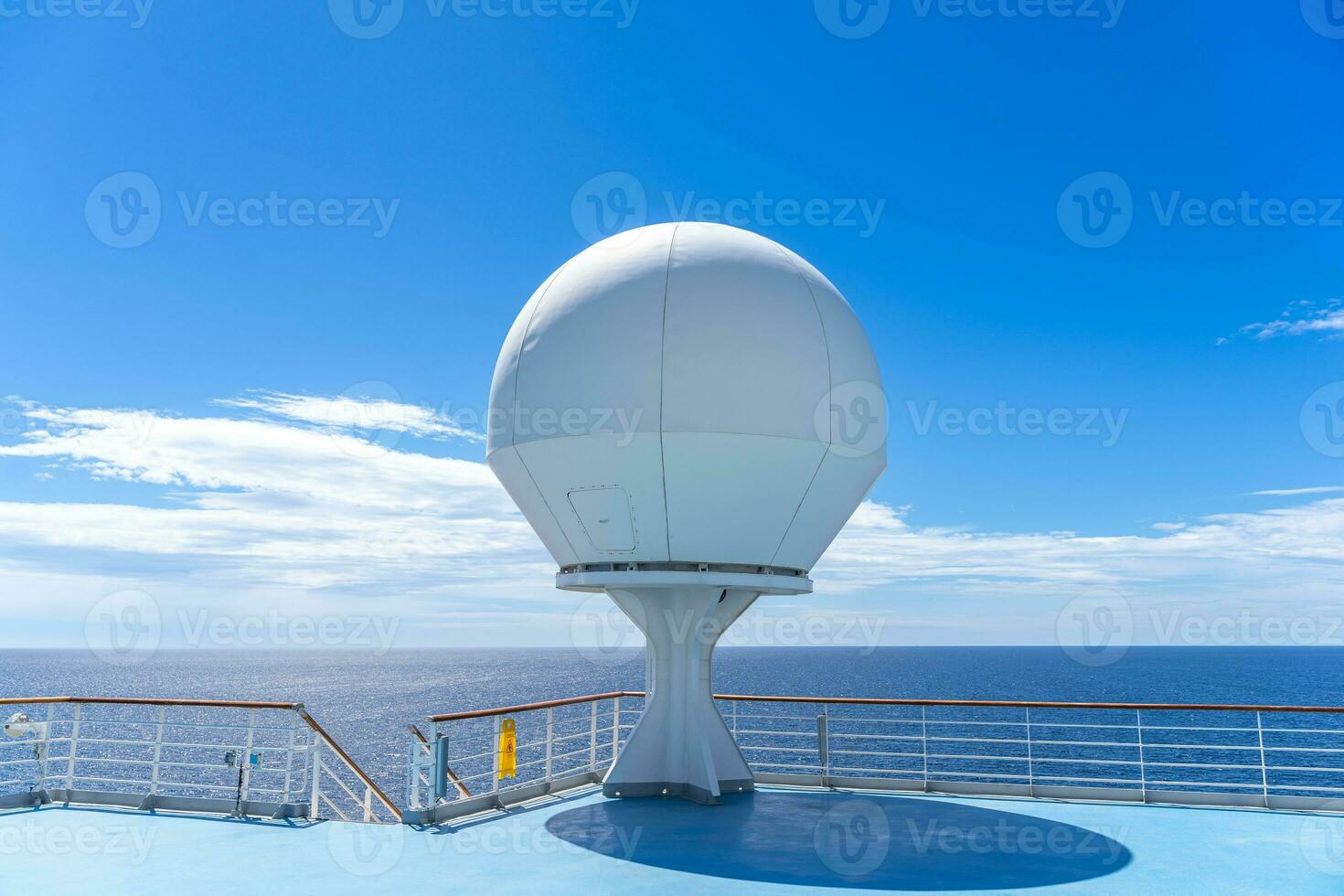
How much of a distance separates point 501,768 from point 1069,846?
5.22m

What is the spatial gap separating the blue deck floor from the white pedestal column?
0.39 metres

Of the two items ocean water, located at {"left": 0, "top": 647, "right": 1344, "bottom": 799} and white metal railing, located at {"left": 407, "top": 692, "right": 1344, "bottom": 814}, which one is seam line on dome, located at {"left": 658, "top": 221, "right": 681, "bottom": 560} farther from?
ocean water, located at {"left": 0, "top": 647, "right": 1344, "bottom": 799}

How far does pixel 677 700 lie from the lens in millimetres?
9773

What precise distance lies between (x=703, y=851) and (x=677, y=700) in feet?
8.06

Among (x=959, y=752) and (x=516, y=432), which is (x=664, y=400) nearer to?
(x=516, y=432)

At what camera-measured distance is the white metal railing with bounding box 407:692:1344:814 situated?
899 centimetres

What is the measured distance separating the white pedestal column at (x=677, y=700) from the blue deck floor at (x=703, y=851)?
39 cm

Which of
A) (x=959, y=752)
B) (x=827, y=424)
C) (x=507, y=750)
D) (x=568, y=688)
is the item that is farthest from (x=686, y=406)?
(x=568, y=688)

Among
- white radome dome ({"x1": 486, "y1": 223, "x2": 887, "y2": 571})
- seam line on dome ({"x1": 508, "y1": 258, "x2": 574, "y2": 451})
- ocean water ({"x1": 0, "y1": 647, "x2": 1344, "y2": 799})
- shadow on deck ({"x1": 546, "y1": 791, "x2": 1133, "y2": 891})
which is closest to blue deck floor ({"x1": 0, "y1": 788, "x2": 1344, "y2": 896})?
shadow on deck ({"x1": 546, "y1": 791, "x2": 1133, "y2": 891})

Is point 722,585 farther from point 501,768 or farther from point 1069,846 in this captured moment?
point 1069,846

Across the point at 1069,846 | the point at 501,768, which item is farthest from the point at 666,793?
the point at 1069,846

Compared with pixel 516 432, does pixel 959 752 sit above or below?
below

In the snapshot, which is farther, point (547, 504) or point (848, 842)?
point (547, 504)

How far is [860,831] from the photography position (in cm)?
816
